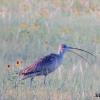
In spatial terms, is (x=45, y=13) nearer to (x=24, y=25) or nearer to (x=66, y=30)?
(x=24, y=25)

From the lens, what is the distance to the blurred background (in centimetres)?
828

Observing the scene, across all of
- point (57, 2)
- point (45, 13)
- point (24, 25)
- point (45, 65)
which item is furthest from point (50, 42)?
point (57, 2)

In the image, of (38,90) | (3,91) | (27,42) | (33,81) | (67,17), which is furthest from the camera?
(67,17)

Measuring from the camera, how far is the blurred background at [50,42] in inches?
326

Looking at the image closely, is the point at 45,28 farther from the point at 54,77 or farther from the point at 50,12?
the point at 54,77

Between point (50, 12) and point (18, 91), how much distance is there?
760cm

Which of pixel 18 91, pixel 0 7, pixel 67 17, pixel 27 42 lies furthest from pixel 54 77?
pixel 0 7

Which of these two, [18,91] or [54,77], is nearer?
[18,91]

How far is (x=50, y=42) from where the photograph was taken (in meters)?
12.2

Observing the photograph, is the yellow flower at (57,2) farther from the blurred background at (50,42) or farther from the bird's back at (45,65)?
the bird's back at (45,65)

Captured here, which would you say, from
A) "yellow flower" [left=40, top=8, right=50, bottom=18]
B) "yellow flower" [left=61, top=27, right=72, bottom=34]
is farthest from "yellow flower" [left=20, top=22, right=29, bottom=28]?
"yellow flower" [left=40, top=8, right=50, bottom=18]

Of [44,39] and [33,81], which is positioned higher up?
[44,39]

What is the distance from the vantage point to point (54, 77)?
9.16 m

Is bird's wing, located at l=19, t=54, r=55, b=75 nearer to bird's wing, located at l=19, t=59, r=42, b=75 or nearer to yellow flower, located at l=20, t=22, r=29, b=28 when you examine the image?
bird's wing, located at l=19, t=59, r=42, b=75
